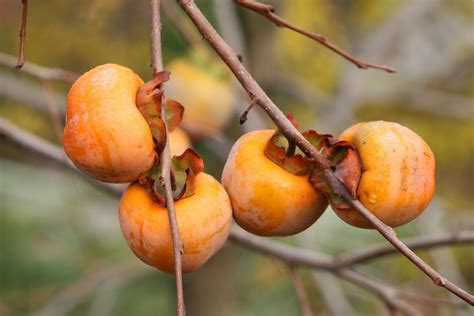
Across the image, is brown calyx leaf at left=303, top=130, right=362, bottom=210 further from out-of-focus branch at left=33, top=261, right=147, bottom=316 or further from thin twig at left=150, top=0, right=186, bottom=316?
out-of-focus branch at left=33, top=261, right=147, bottom=316

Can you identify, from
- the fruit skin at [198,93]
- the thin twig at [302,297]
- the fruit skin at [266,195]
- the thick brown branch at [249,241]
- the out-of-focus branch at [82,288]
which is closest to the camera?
the fruit skin at [266,195]

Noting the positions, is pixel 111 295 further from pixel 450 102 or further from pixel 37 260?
pixel 450 102

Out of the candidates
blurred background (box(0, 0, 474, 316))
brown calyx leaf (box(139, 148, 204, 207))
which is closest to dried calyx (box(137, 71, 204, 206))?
brown calyx leaf (box(139, 148, 204, 207))

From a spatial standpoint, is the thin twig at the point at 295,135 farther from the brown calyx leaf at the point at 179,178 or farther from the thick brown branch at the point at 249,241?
the thick brown branch at the point at 249,241

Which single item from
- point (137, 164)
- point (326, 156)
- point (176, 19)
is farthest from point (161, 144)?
point (176, 19)

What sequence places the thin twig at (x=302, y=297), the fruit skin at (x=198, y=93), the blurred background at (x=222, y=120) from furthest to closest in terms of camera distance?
the blurred background at (x=222, y=120), the fruit skin at (x=198, y=93), the thin twig at (x=302, y=297)

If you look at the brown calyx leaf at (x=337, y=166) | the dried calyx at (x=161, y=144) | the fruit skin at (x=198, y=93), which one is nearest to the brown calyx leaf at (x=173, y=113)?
the dried calyx at (x=161, y=144)
